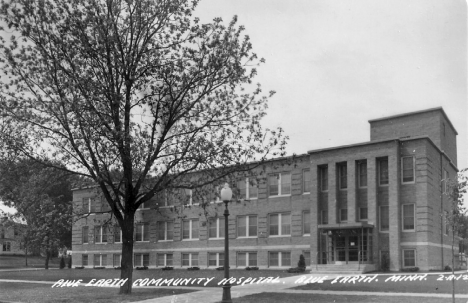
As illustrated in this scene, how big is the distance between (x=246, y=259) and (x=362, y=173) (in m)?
12.6

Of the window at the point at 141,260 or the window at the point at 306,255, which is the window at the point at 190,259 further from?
the window at the point at 306,255

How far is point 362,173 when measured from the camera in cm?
3972

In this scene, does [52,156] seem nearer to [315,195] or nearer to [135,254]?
[315,195]

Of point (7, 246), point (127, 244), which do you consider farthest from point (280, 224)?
point (7, 246)

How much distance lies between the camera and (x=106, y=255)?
193ft

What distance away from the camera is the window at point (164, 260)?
5194 centimetres

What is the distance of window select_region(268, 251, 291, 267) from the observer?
43.4 metres

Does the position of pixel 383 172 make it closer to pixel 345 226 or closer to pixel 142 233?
pixel 345 226

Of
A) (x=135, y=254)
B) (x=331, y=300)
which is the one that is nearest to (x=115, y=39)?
(x=331, y=300)

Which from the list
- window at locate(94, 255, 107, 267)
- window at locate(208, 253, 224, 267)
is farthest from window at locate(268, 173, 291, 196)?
window at locate(94, 255, 107, 267)

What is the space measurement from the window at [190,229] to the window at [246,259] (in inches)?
216

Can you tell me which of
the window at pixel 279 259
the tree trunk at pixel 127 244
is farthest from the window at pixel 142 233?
the tree trunk at pixel 127 244

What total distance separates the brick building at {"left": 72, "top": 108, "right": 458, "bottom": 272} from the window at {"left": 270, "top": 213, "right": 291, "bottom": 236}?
0.08m

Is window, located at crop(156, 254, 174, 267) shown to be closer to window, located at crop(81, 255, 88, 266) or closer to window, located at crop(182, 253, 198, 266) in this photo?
window, located at crop(182, 253, 198, 266)
